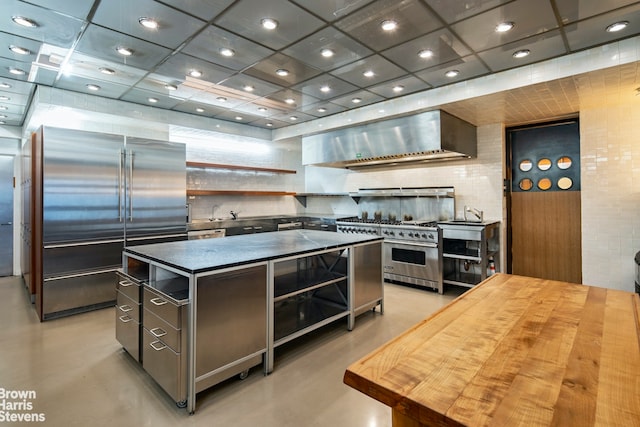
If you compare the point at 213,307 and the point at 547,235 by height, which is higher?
the point at 547,235

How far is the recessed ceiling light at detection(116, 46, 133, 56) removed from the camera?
10.2 feet

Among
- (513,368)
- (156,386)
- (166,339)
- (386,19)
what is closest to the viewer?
(513,368)

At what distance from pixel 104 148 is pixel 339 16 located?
10.4 ft

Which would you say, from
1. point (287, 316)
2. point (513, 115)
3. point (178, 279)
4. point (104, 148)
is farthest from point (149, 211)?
point (513, 115)

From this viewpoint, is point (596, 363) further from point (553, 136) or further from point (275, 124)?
point (275, 124)

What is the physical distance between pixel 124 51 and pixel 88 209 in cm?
186

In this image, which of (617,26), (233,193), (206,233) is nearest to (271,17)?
(617,26)

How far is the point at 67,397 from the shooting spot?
83.9 inches

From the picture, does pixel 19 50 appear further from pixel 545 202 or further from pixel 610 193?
pixel 610 193

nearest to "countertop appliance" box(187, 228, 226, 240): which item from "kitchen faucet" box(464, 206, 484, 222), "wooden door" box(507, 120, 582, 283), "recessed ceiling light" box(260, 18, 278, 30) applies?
"recessed ceiling light" box(260, 18, 278, 30)

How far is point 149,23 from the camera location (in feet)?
8.77

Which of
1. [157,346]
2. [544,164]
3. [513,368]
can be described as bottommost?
[157,346]

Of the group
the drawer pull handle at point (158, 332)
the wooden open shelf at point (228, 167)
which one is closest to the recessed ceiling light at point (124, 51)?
the wooden open shelf at point (228, 167)

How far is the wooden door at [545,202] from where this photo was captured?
4508 millimetres
